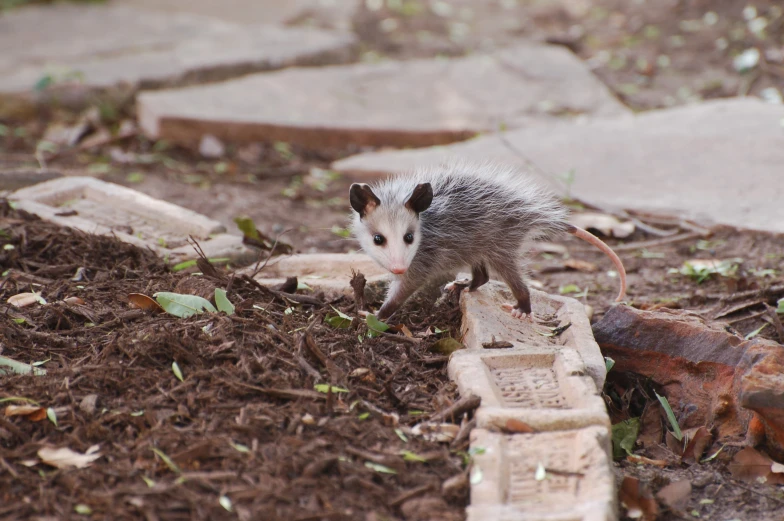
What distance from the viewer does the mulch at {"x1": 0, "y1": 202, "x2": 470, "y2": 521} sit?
6.99ft

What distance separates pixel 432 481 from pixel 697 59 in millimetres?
6322

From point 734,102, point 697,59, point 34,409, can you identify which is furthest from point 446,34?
point 34,409

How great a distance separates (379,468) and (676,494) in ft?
2.94

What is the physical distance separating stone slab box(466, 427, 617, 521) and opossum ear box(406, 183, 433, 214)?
1.16 meters

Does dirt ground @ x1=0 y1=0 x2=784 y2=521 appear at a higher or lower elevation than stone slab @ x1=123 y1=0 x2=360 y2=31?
lower

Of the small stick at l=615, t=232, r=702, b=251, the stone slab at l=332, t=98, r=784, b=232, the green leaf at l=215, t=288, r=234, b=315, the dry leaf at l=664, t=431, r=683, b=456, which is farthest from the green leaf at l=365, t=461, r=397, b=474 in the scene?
the stone slab at l=332, t=98, r=784, b=232

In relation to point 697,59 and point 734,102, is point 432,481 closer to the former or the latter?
point 734,102

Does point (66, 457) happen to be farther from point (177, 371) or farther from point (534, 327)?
point (534, 327)

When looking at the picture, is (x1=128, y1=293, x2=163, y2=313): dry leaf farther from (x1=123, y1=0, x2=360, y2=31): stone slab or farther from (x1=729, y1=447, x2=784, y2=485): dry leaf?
(x1=123, y1=0, x2=360, y2=31): stone slab

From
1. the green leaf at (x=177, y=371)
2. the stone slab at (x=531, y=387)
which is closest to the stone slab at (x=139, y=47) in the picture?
the green leaf at (x=177, y=371)

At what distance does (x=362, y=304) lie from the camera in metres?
3.24

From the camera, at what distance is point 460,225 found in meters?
3.48

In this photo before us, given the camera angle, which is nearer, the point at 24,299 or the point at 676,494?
the point at 676,494

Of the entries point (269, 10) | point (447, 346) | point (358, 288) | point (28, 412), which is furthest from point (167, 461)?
point (269, 10)
